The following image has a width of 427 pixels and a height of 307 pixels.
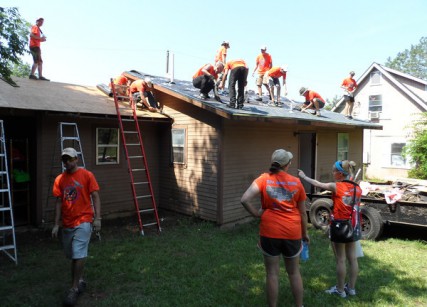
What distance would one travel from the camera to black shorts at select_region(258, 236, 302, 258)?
354 centimetres

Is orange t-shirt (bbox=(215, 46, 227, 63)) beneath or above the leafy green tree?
above

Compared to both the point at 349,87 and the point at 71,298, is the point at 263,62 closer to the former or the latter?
the point at 349,87

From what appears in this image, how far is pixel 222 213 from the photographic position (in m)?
8.62

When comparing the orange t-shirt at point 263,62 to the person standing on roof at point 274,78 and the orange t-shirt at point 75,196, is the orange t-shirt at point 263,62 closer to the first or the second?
the person standing on roof at point 274,78

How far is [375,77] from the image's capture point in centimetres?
2248

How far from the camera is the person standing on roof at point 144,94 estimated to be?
9.97 metres

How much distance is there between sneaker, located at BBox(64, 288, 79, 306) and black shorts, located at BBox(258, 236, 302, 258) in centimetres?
254

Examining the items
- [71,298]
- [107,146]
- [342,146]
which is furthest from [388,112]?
[71,298]

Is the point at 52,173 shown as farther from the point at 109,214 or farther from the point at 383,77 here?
the point at 383,77

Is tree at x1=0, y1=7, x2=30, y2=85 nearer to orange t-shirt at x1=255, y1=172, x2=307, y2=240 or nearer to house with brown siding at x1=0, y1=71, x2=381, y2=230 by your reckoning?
house with brown siding at x1=0, y1=71, x2=381, y2=230

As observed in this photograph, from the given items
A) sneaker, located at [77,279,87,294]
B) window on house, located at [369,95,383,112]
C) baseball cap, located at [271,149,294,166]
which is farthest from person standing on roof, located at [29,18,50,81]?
window on house, located at [369,95,383,112]

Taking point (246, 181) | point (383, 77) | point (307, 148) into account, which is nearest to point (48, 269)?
point (246, 181)

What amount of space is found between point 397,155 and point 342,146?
9851 mm

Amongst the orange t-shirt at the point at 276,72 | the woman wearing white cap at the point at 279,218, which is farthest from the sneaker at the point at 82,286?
the orange t-shirt at the point at 276,72
